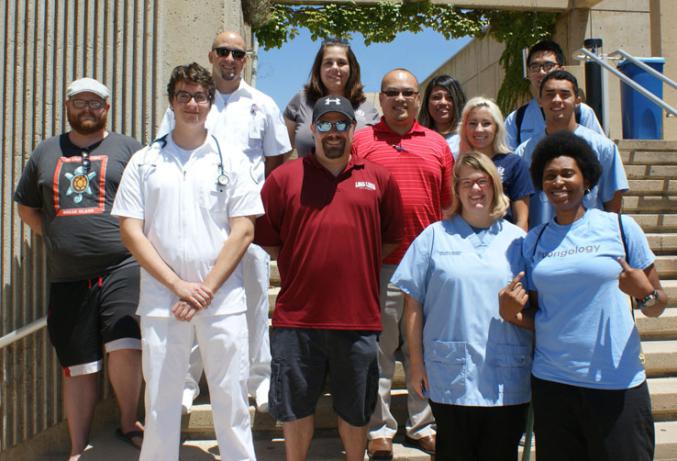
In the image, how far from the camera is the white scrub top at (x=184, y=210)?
133 inches

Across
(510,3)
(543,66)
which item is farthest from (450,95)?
(510,3)

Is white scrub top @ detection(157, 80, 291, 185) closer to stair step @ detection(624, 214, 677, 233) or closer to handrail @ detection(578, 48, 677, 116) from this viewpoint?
stair step @ detection(624, 214, 677, 233)

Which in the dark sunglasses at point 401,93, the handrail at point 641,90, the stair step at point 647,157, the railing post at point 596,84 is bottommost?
the dark sunglasses at point 401,93

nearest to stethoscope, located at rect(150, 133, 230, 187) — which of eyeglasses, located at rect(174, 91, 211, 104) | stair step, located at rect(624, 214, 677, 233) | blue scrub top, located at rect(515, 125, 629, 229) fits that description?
eyeglasses, located at rect(174, 91, 211, 104)

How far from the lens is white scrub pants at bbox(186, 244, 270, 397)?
4203mm

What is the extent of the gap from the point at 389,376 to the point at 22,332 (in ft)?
7.30

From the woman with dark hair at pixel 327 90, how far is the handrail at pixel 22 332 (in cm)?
194

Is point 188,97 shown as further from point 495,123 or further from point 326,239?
point 495,123

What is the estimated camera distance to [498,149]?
391 cm

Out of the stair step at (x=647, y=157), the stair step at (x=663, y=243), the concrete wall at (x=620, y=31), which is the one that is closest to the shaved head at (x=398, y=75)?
the stair step at (x=663, y=243)

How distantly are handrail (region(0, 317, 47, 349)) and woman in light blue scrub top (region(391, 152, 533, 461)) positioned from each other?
2.34 metres

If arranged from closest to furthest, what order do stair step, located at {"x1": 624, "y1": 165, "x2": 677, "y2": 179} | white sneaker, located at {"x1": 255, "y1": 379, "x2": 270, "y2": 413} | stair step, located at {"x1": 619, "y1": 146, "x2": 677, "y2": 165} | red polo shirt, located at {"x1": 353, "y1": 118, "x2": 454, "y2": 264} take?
1. red polo shirt, located at {"x1": 353, "y1": 118, "x2": 454, "y2": 264}
2. white sneaker, located at {"x1": 255, "y1": 379, "x2": 270, "y2": 413}
3. stair step, located at {"x1": 624, "y1": 165, "x2": 677, "y2": 179}
4. stair step, located at {"x1": 619, "y1": 146, "x2": 677, "y2": 165}

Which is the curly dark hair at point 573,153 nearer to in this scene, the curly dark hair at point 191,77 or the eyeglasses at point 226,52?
the curly dark hair at point 191,77

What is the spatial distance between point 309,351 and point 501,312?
98 cm
